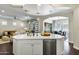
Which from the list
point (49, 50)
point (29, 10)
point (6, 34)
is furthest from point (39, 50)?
point (6, 34)

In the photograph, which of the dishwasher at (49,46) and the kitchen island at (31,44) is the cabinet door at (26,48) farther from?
the dishwasher at (49,46)

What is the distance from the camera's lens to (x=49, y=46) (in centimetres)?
461

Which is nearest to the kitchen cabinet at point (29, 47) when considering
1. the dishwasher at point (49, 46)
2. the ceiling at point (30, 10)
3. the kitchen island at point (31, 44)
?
the kitchen island at point (31, 44)

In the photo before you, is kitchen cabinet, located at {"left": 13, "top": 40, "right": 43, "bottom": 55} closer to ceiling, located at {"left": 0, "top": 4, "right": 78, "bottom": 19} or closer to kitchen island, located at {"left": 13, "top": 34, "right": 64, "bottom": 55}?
kitchen island, located at {"left": 13, "top": 34, "right": 64, "bottom": 55}

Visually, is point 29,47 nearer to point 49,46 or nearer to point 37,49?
point 37,49

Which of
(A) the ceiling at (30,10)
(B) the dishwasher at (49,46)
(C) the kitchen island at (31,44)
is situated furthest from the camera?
(A) the ceiling at (30,10)

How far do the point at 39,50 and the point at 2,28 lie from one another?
3.10 metres

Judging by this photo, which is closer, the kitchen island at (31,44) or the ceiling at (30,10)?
the kitchen island at (31,44)

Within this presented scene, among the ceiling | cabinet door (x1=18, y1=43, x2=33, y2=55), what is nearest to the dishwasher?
cabinet door (x1=18, y1=43, x2=33, y2=55)

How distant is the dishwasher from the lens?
445 centimetres

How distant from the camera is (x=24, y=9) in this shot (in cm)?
575

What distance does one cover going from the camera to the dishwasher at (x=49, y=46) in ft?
14.6
